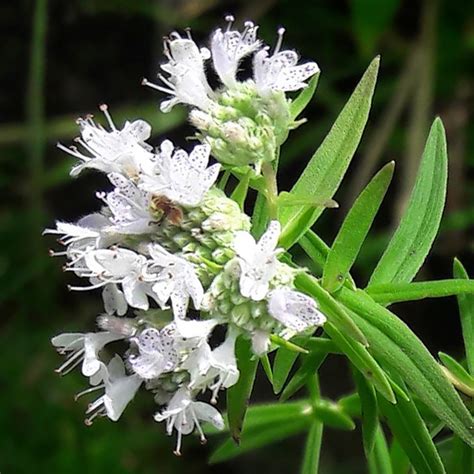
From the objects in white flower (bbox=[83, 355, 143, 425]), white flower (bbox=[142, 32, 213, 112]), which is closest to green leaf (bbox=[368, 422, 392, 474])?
white flower (bbox=[83, 355, 143, 425])

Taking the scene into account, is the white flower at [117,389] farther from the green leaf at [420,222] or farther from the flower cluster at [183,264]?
the green leaf at [420,222]

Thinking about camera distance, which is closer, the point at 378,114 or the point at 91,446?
the point at 91,446

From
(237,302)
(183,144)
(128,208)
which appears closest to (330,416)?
(237,302)

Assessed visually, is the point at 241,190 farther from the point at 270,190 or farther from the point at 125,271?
the point at 125,271

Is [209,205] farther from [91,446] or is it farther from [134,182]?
[91,446]

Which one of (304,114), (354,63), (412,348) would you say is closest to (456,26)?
(354,63)

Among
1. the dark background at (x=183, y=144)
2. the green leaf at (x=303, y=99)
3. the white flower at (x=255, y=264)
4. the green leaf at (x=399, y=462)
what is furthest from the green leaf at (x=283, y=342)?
the dark background at (x=183, y=144)
